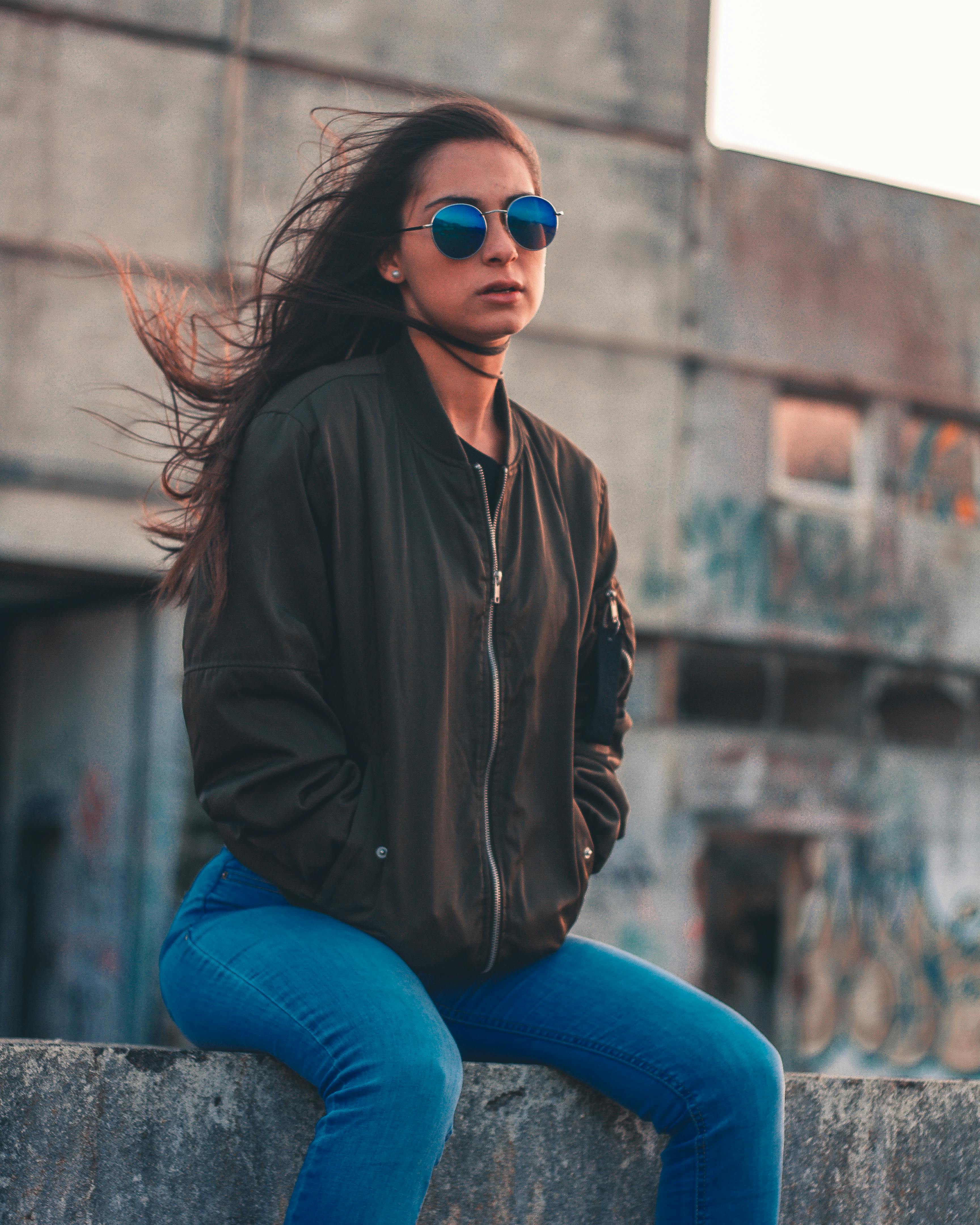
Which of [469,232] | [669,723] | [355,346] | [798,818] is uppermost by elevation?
[469,232]

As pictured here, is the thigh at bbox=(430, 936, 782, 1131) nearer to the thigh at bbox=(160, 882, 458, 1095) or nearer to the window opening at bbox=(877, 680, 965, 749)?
the thigh at bbox=(160, 882, 458, 1095)

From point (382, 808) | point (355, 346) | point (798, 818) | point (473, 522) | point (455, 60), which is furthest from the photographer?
point (798, 818)

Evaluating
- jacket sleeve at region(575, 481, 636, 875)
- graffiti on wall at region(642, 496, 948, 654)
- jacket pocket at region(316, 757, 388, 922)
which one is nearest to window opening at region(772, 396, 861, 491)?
graffiti on wall at region(642, 496, 948, 654)

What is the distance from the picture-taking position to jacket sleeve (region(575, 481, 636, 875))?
2.45 meters

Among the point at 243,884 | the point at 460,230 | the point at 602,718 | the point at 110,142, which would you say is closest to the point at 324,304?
the point at 460,230

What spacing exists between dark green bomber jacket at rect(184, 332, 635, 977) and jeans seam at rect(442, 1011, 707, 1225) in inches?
4.0

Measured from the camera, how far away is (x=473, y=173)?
242 cm

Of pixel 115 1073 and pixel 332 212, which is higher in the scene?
pixel 332 212

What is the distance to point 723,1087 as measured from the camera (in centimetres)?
211

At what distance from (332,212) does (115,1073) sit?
4.67 feet

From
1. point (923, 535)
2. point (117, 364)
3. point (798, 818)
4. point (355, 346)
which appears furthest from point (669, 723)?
point (355, 346)

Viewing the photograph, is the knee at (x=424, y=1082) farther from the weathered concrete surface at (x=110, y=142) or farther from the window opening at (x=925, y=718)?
the window opening at (x=925, y=718)

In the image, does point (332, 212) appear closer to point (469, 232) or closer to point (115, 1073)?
point (469, 232)

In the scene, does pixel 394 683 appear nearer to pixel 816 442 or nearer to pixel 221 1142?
pixel 221 1142
